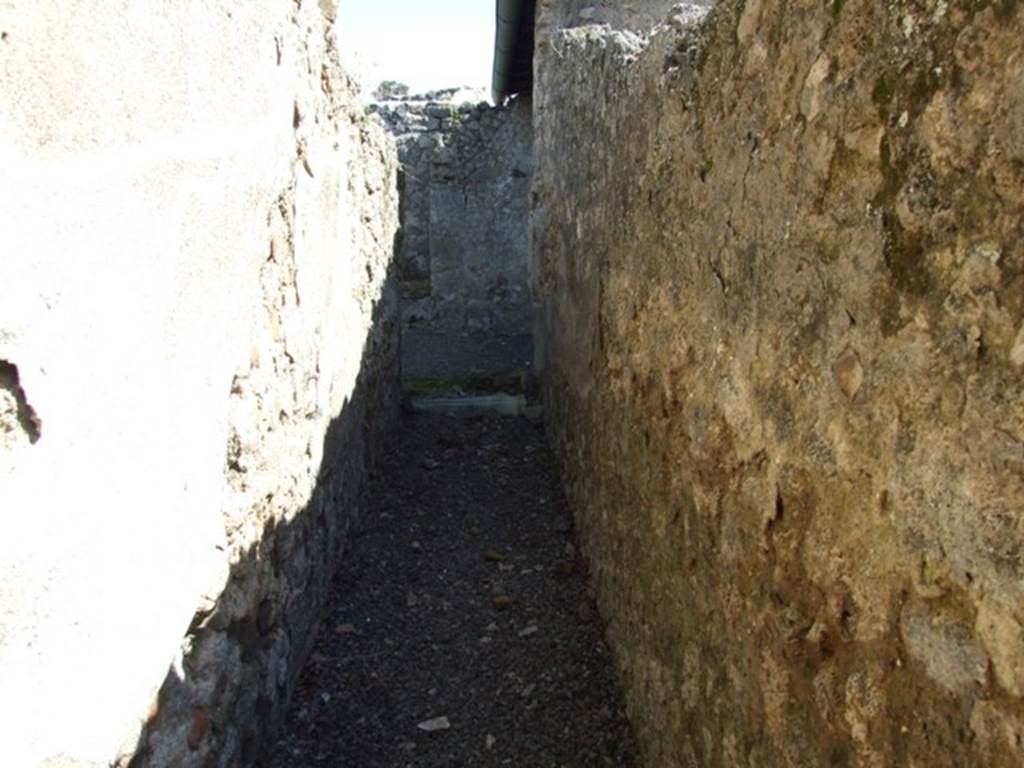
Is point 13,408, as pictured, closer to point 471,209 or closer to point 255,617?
point 255,617

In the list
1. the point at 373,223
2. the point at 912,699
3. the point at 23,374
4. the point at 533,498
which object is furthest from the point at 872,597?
the point at 373,223

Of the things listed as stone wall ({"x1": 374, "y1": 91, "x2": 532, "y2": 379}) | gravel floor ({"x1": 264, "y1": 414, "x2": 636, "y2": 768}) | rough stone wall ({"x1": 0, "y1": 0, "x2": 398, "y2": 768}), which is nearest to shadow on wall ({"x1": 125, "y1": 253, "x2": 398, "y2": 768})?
rough stone wall ({"x1": 0, "y1": 0, "x2": 398, "y2": 768})

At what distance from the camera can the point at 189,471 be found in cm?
211

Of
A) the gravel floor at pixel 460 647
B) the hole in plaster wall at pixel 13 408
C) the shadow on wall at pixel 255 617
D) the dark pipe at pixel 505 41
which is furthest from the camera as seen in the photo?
the dark pipe at pixel 505 41

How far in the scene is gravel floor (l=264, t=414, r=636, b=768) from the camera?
9.20ft

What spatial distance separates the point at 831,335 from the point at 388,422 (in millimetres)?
4324

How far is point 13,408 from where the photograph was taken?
4.54ft

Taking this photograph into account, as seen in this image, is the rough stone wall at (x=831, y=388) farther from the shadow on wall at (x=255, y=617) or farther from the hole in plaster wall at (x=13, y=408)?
the hole in plaster wall at (x=13, y=408)

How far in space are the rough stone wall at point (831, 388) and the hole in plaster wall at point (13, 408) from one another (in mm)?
1156

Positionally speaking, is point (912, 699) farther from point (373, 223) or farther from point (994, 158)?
point (373, 223)

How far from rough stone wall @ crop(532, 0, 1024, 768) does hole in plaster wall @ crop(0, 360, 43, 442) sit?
1.16m

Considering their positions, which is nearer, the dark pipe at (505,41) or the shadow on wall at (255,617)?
the shadow on wall at (255,617)

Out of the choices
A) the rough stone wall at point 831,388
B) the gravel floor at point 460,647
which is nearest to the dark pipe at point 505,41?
the gravel floor at point 460,647

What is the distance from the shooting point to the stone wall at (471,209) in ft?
29.3
